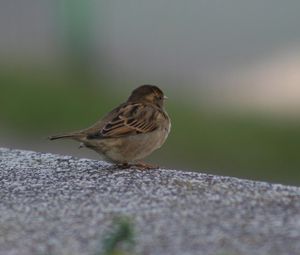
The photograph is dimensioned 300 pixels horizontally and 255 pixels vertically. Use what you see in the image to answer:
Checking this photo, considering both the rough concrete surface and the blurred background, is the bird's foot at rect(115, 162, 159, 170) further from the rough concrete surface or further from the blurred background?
the blurred background

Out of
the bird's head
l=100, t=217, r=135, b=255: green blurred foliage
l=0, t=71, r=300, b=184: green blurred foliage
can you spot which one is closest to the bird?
the bird's head

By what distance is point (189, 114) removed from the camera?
45.0ft

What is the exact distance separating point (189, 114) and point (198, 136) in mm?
903

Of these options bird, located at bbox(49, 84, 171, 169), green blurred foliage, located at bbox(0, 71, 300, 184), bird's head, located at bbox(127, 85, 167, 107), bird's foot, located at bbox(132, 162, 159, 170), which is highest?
bird's head, located at bbox(127, 85, 167, 107)

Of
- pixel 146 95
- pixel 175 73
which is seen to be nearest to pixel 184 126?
pixel 175 73

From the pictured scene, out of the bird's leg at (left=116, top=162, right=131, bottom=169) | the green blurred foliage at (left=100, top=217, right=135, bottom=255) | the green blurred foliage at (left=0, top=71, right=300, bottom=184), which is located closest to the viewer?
Answer: the green blurred foliage at (left=100, top=217, right=135, bottom=255)

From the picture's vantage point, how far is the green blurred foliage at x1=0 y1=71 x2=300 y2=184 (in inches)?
479

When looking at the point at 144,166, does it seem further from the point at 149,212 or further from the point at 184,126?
the point at 184,126

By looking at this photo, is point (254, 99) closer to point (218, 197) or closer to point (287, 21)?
point (287, 21)

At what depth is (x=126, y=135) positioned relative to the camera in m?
7.93

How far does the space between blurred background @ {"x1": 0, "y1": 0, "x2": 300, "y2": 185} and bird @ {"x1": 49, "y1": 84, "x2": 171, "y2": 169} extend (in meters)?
3.79

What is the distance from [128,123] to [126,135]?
9cm

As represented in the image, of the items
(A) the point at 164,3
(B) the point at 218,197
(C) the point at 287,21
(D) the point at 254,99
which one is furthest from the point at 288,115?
(B) the point at 218,197

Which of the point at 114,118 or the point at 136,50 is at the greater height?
the point at 114,118
